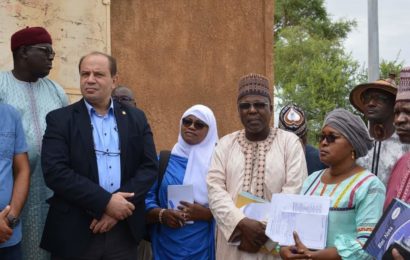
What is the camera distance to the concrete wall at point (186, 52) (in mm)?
9703

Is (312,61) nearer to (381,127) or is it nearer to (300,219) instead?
(381,127)

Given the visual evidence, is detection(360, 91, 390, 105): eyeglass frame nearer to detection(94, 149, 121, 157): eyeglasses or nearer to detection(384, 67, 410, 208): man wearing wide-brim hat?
detection(384, 67, 410, 208): man wearing wide-brim hat

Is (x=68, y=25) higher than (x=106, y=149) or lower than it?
higher

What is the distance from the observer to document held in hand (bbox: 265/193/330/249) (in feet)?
12.5

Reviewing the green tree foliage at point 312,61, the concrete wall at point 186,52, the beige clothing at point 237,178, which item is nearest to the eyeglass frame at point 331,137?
the beige clothing at point 237,178

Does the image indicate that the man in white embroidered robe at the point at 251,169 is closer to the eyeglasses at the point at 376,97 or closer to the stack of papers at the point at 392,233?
the eyeglasses at the point at 376,97

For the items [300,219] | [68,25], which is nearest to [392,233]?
[300,219]

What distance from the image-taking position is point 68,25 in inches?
300

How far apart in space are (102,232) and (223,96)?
6631 mm

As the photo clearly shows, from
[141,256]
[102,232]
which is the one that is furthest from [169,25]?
[102,232]

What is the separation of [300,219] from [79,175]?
1567 millimetres

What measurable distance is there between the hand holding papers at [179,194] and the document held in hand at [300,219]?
1.23 m

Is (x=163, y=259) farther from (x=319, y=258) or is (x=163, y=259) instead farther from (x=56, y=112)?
(x=319, y=258)

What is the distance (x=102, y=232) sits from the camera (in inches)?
179
